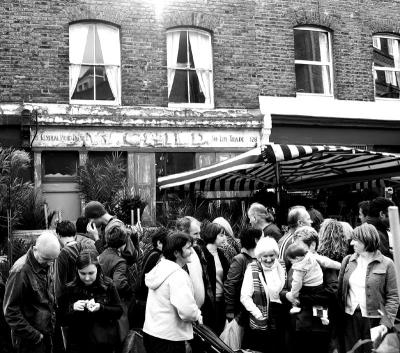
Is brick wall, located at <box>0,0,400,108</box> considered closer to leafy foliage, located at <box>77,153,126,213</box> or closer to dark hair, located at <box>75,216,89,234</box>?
leafy foliage, located at <box>77,153,126,213</box>

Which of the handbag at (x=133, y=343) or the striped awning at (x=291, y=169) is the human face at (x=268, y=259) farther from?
the striped awning at (x=291, y=169)

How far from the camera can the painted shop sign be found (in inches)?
456

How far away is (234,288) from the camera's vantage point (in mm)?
5781

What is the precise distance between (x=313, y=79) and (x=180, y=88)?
350 centimetres

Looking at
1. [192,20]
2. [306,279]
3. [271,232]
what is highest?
[192,20]

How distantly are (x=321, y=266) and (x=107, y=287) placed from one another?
211 cm

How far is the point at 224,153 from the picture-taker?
12.7 meters

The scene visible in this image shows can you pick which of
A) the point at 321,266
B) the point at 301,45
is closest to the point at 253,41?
the point at 301,45

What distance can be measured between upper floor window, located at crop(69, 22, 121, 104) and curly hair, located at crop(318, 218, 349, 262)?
749 cm

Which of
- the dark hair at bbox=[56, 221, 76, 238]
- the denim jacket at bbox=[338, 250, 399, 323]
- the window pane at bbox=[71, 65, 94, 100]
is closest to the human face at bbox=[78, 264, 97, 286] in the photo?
the dark hair at bbox=[56, 221, 76, 238]

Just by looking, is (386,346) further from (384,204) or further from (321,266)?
(384,204)

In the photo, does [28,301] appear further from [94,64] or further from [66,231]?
[94,64]

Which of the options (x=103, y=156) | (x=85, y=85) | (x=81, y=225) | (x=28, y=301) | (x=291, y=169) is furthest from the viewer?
(x=85, y=85)

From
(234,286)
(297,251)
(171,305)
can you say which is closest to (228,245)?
(234,286)
